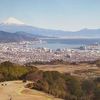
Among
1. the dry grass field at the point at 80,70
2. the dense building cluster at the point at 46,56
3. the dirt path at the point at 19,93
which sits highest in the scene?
the dirt path at the point at 19,93

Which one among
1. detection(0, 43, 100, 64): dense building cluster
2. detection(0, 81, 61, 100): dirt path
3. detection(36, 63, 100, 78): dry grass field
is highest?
detection(0, 81, 61, 100): dirt path

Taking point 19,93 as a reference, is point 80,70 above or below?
below

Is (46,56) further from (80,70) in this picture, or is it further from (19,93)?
(19,93)

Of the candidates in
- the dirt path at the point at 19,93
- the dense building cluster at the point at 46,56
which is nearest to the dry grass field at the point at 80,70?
the dirt path at the point at 19,93

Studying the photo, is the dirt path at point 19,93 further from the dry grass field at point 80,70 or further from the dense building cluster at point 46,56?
the dense building cluster at point 46,56

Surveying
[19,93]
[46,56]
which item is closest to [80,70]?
[19,93]

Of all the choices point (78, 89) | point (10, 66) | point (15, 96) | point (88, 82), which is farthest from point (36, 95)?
point (10, 66)

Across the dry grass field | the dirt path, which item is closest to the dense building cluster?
the dry grass field

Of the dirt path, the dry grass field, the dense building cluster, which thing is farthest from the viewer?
the dense building cluster

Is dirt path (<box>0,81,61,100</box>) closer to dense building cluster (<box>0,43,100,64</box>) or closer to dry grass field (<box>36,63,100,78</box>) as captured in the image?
dry grass field (<box>36,63,100,78</box>)

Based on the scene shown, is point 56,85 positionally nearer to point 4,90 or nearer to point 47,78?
point 47,78
